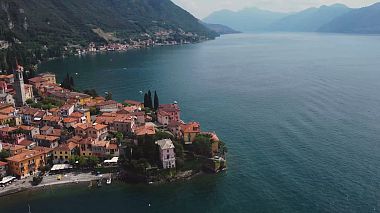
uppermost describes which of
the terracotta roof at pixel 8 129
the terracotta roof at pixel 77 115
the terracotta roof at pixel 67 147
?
the terracotta roof at pixel 77 115

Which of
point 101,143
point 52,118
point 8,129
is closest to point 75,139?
point 101,143

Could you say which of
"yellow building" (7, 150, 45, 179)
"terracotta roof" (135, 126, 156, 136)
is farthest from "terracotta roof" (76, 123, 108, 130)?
"yellow building" (7, 150, 45, 179)

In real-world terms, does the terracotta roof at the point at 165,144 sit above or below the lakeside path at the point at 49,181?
above

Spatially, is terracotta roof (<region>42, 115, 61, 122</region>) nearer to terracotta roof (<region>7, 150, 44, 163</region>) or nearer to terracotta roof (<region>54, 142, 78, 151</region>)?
terracotta roof (<region>54, 142, 78, 151</region>)

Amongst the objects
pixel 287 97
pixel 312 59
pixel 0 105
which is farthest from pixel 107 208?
pixel 312 59

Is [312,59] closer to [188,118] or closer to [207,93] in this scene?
[207,93]

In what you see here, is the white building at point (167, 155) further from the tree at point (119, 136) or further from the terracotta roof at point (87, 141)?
the terracotta roof at point (87, 141)

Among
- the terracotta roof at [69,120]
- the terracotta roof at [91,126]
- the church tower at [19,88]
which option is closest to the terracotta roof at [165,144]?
the terracotta roof at [91,126]
